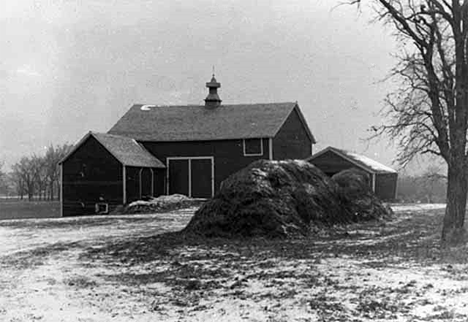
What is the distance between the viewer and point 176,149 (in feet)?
151

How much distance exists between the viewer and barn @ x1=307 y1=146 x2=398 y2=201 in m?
42.0

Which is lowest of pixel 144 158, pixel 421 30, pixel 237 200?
pixel 237 200

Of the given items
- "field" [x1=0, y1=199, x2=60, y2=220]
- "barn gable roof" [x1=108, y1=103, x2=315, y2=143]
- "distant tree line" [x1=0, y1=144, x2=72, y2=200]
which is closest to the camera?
"barn gable roof" [x1=108, y1=103, x2=315, y2=143]

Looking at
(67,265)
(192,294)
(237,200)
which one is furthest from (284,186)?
(192,294)

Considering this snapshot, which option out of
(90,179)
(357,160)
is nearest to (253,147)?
(357,160)

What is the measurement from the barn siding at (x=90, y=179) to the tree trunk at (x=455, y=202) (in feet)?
88.6

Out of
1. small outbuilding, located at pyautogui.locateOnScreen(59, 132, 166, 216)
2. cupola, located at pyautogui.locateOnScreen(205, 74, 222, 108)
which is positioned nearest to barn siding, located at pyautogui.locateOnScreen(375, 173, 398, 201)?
cupola, located at pyautogui.locateOnScreen(205, 74, 222, 108)

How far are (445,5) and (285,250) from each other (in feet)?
28.6

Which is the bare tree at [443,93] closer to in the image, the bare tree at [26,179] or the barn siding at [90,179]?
the barn siding at [90,179]

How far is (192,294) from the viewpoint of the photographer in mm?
10586

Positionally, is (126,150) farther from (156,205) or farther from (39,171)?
(39,171)

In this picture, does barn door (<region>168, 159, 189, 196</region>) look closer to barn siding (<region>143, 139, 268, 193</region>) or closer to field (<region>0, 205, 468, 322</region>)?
barn siding (<region>143, 139, 268, 193</region>)

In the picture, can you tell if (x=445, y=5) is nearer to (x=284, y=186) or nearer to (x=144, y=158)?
(x=284, y=186)

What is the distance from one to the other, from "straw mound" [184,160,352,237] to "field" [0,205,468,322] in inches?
39.8
